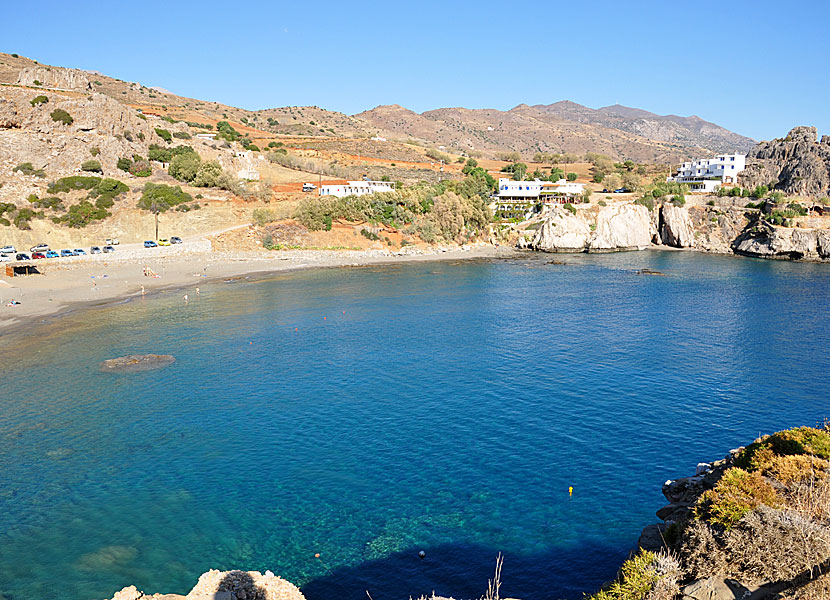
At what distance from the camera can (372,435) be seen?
84.1ft

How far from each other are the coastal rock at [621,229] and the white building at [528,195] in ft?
33.0

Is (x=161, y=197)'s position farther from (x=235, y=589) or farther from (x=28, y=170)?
(x=235, y=589)

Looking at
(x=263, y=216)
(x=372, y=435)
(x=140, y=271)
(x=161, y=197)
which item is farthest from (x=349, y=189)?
(x=372, y=435)

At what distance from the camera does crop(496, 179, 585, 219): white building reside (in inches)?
4414

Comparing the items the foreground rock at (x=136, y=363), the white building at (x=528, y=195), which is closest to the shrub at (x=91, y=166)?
the foreground rock at (x=136, y=363)

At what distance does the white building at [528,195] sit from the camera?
11212 centimetres

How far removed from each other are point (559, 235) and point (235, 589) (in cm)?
9377

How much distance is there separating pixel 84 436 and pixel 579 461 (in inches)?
832

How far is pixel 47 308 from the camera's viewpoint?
1859 inches

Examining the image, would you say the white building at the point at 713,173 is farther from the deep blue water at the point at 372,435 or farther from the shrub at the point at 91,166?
the shrub at the point at 91,166

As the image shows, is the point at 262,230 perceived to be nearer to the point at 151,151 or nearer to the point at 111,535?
the point at 151,151

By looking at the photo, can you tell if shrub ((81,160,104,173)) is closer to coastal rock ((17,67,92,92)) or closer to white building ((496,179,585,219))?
coastal rock ((17,67,92,92))

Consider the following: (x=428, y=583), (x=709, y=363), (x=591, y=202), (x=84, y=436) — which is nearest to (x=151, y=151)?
(x=591, y=202)

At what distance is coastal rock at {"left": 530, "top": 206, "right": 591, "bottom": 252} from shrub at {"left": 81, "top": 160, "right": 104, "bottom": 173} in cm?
7165
